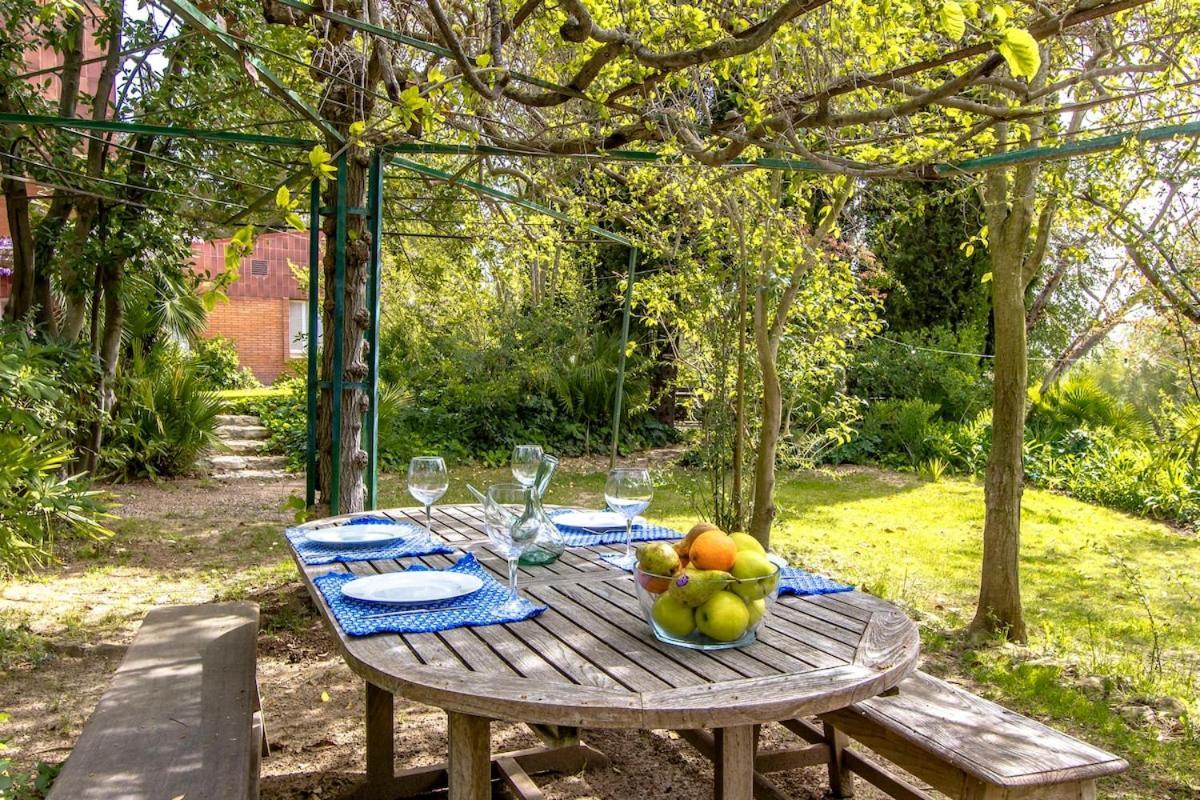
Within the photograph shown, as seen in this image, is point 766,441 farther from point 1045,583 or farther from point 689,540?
point 689,540

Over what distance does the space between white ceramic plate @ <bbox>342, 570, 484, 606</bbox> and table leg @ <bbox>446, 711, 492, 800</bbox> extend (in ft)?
0.98

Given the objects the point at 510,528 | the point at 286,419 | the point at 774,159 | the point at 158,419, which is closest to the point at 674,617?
the point at 510,528

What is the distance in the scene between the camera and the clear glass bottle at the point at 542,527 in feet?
7.48

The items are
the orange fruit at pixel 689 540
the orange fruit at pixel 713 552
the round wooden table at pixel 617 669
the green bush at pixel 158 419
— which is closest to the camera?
the round wooden table at pixel 617 669

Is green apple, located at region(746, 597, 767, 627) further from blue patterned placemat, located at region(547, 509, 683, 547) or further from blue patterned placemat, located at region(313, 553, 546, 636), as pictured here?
blue patterned placemat, located at region(547, 509, 683, 547)

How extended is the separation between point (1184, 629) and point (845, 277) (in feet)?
9.32

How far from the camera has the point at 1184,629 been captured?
5.00 meters

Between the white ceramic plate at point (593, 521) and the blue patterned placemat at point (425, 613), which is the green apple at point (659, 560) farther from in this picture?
the white ceramic plate at point (593, 521)

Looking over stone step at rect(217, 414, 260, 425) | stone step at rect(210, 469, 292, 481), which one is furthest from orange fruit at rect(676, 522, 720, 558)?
stone step at rect(217, 414, 260, 425)

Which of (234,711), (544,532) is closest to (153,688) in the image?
(234,711)

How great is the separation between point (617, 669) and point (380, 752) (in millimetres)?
1478

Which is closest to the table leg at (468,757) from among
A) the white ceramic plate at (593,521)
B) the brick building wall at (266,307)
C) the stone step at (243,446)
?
the white ceramic plate at (593,521)

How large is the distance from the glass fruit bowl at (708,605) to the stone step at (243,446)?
8658 millimetres

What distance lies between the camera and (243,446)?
977cm
